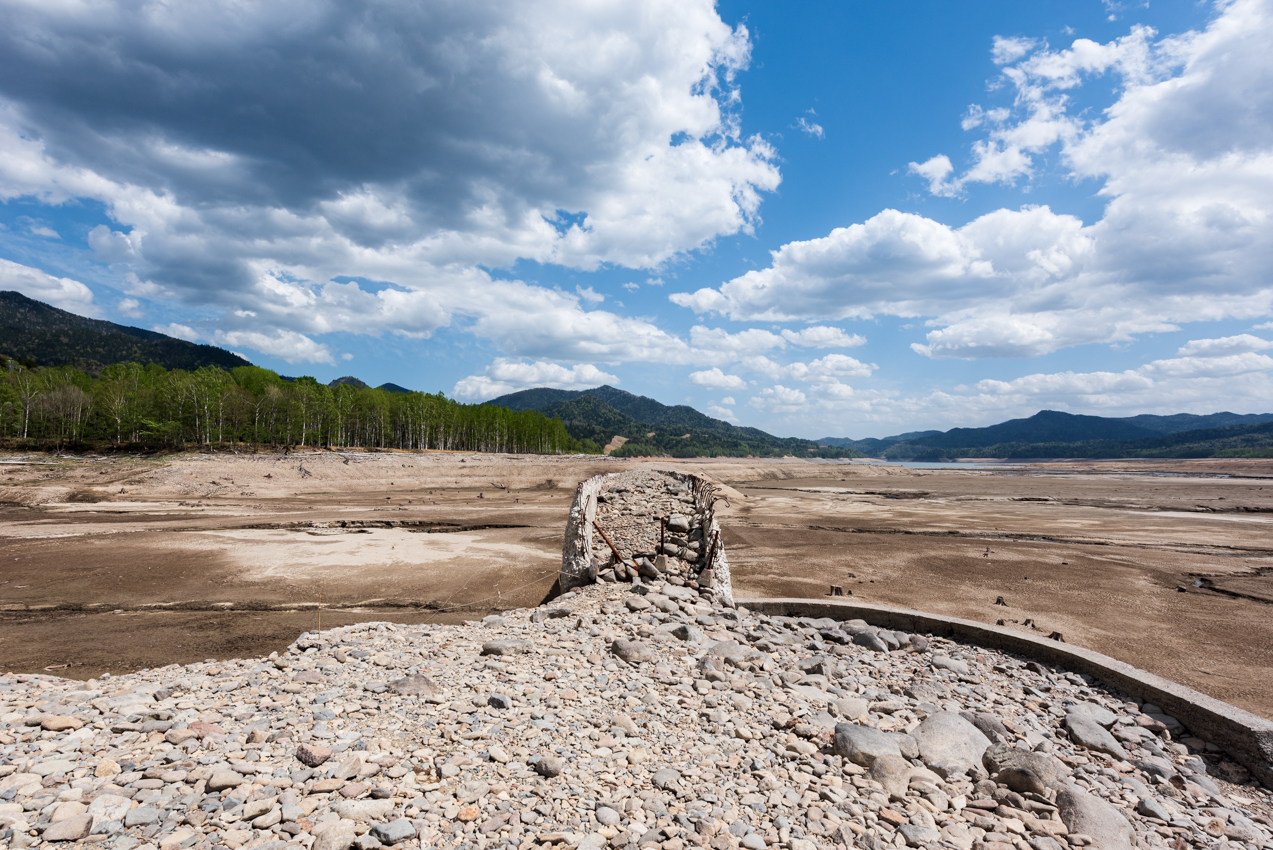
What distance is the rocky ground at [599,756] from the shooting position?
4.09m

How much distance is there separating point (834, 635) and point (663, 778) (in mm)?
6348

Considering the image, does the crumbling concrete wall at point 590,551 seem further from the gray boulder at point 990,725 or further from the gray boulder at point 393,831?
the gray boulder at point 393,831

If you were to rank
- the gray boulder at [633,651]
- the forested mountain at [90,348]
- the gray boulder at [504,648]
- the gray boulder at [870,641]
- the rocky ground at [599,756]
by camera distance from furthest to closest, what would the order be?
the forested mountain at [90,348] < the gray boulder at [870,641] < the gray boulder at [504,648] < the gray boulder at [633,651] < the rocky ground at [599,756]

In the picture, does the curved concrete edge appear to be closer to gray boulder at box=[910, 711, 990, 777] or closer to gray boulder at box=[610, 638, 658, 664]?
gray boulder at box=[910, 711, 990, 777]

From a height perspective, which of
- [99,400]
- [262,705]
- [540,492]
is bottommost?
[540,492]

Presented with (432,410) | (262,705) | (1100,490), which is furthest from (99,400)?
(1100,490)

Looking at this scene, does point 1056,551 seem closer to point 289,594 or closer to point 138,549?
point 289,594

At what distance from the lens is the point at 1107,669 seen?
8.09 metres

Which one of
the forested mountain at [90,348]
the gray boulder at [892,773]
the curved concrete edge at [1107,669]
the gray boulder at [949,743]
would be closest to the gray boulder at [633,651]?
the gray boulder at [892,773]

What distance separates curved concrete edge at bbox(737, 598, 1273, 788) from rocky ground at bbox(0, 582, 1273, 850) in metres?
0.25

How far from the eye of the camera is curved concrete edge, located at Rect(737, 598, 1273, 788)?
20.3ft

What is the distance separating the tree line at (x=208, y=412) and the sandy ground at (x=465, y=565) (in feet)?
56.8

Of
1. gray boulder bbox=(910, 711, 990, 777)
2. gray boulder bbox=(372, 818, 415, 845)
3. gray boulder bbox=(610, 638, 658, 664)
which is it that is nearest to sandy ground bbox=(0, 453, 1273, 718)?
gray boulder bbox=(610, 638, 658, 664)

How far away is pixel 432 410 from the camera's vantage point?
3371 inches
